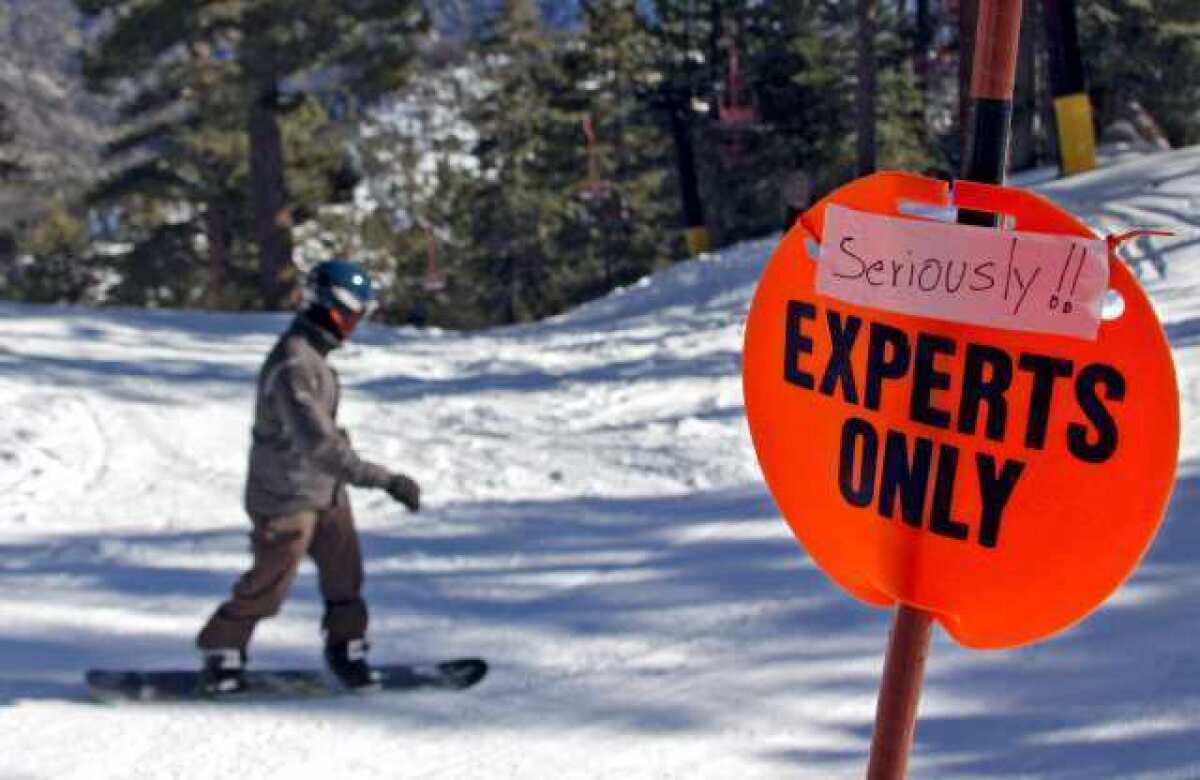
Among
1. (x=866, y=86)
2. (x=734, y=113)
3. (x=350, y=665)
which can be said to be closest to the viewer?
(x=350, y=665)

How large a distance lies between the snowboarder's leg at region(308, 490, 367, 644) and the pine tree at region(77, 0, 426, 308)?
1725 cm

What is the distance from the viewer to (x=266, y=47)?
70.9 ft

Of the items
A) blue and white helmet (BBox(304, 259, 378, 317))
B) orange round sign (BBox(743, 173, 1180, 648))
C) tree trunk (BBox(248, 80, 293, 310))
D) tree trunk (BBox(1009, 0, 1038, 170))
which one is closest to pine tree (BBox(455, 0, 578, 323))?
tree trunk (BBox(248, 80, 293, 310))

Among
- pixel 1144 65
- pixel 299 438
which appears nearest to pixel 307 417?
pixel 299 438

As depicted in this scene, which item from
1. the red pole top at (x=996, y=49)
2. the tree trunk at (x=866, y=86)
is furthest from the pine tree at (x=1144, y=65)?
the red pole top at (x=996, y=49)

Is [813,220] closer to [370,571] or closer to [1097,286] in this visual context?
[1097,286]

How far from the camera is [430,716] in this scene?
545 centimetres

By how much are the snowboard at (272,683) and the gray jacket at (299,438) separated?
719 millimetres

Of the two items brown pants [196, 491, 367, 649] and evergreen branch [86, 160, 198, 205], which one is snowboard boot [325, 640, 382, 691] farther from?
evergreen branch [86, 160, 198, 205]

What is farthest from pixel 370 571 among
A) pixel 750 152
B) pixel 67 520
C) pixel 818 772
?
pixel 750 152

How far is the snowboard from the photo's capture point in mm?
5531

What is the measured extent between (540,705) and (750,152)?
24336 millimetres

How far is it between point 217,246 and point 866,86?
1898cm

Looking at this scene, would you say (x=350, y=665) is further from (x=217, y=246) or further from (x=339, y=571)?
(x=217, y=246)
